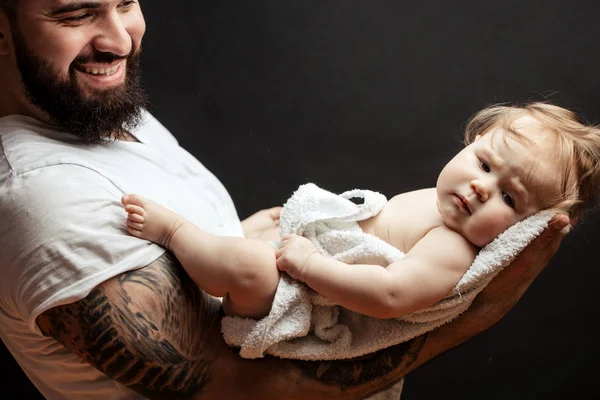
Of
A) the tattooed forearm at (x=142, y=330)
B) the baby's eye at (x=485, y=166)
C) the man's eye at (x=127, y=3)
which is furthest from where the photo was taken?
the man's eye at (x=127, y=3)

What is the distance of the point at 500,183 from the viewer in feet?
3.82

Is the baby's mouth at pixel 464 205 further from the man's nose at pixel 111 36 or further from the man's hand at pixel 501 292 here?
the man's nose at pixel 111 36

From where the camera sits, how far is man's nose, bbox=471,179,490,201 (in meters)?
1.15

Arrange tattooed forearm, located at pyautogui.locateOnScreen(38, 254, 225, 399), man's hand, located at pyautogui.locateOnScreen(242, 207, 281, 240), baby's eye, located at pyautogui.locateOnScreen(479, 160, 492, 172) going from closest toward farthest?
tattooed forearm, located at pyautogui.locateOnScreen(38, 254, 225, 399) → baby's eye, located at pyautogui.locateOnScreen(479, 160, 492, 172) → man's hand, located at pyautogui.locateOnScreen(242, 207, 281, 240)

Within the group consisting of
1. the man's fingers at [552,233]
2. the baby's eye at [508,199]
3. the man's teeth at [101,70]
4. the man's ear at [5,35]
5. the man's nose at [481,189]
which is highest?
the man's ear at [5,35]

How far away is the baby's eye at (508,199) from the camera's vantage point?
1170 millimetres

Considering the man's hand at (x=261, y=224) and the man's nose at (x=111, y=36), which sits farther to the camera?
the man's hand at (x=261, y=224)

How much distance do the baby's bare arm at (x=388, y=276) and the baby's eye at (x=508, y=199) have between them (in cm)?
11

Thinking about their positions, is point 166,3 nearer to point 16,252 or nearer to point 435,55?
point 435,55

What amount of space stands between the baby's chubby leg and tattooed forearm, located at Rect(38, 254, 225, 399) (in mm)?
42

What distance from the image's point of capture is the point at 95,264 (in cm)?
108

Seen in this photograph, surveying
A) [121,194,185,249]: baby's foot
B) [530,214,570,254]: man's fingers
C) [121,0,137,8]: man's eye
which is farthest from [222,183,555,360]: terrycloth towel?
[121,0,137,8]: man's eye

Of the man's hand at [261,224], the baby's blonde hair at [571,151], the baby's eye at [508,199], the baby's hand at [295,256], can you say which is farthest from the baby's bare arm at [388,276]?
the man's hand at [261,224]

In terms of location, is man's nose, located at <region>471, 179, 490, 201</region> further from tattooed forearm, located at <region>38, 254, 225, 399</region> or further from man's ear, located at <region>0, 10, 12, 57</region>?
man's ear, located at <region>0, 10, 12, 57</region>
